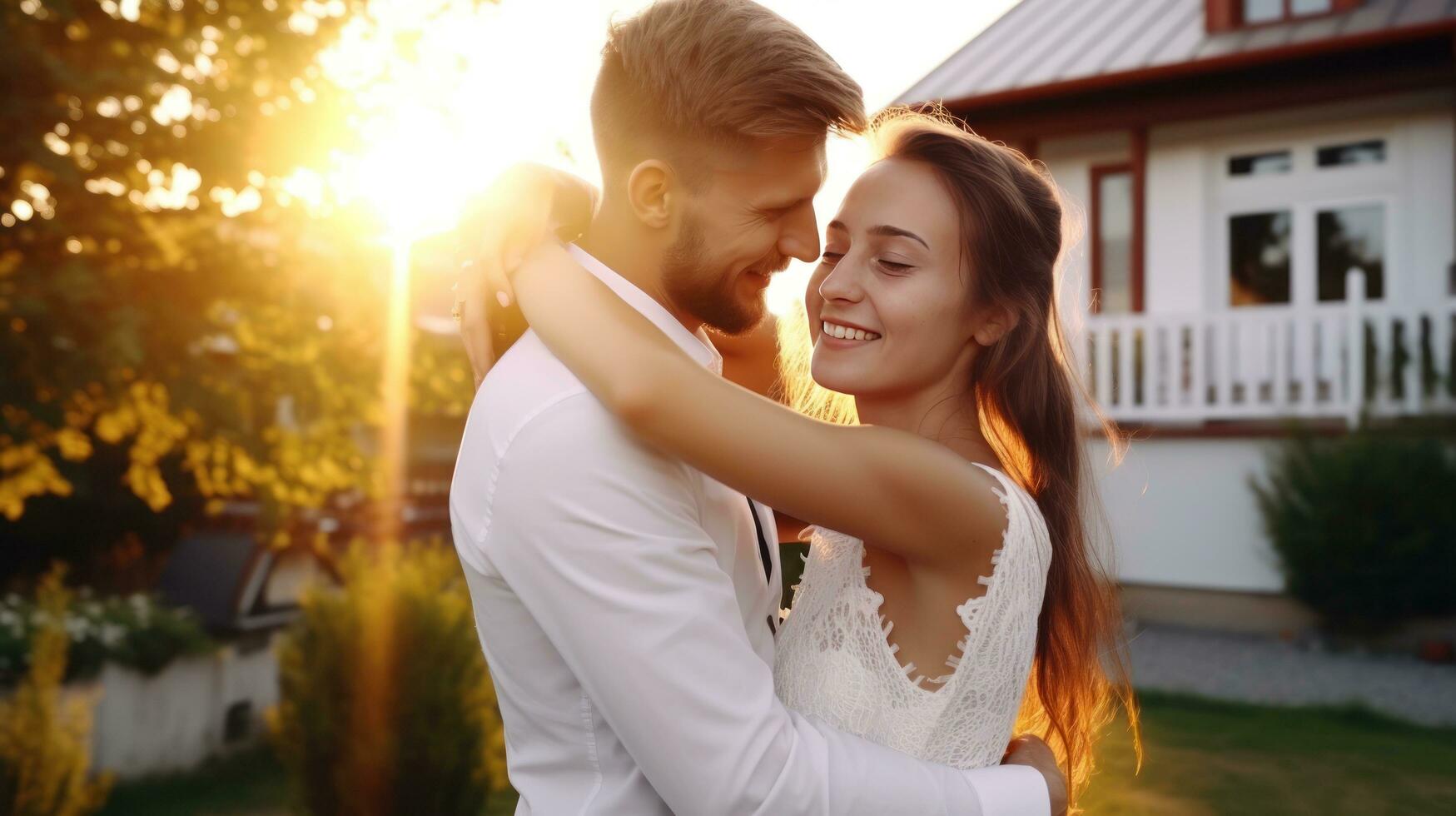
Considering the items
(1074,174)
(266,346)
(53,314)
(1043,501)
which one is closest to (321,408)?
(266,346)

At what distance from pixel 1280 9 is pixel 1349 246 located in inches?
108

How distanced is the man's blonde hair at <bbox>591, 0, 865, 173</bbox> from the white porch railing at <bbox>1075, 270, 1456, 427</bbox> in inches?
380

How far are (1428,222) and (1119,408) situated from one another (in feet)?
12.3

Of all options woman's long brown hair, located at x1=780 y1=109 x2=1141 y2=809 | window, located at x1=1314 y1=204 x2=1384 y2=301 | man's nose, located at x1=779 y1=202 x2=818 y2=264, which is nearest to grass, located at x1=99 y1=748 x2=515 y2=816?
woman's long brown hair, located at x1=780 y1=109 x2=1141 y2=809

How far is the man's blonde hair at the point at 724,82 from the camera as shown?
2.01 meters

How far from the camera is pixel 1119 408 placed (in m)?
12.7

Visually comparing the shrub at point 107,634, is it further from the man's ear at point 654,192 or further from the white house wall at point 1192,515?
the white house wall at point 1192,515

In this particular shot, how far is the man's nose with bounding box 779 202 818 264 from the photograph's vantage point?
213 cm

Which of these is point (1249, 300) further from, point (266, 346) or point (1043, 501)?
point (1043, 501)

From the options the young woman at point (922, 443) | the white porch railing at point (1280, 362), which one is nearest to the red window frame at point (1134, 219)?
the white porch railing at point (1280, 362)

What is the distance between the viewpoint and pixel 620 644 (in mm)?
1597

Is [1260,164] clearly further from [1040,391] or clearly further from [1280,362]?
[1040,391]

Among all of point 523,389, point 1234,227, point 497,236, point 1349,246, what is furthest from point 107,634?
point 1349,246

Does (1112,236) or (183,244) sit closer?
(183,244)
